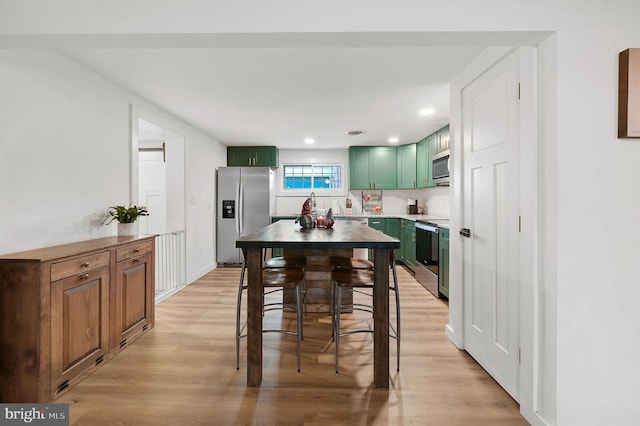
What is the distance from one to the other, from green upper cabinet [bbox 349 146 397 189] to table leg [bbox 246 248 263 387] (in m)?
4.38

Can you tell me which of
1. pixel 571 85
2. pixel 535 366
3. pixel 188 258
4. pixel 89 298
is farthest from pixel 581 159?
pixel 188 258

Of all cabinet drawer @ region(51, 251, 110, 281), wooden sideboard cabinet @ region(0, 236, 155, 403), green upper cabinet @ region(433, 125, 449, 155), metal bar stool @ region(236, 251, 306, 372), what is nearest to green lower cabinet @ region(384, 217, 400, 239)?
green upper cabinet @ region(433, 125, 449, 155)

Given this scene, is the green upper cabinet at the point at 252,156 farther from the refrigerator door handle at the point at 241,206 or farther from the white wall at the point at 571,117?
the white wall at the point at 571,117

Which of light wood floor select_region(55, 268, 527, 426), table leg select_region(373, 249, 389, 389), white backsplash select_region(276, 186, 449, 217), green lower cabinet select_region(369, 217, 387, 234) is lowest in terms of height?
light wood floor select_region(55, 268, 527, 426)

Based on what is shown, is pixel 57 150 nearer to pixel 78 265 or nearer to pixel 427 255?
pixel 78 265

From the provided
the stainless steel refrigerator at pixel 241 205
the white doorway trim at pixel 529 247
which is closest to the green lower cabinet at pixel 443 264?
the white doorway trim at pixel 529 247

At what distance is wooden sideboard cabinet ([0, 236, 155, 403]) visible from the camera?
174cm

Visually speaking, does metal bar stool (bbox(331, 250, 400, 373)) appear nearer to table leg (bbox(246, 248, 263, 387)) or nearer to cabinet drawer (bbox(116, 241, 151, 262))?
table leg (bbox(246, 248, 263, 387))

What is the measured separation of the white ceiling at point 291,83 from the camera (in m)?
2.38

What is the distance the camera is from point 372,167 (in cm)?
612

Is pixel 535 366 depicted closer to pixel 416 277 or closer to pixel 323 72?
pixel 323 72

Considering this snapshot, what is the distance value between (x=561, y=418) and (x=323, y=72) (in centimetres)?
277

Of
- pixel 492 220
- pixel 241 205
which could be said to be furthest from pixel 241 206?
pixel 492 220

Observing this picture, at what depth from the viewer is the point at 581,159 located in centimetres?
145
